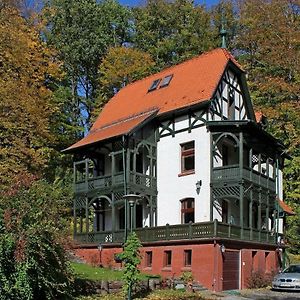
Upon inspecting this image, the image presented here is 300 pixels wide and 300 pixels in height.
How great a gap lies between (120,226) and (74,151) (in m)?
5.42

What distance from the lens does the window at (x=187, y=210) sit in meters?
28.8

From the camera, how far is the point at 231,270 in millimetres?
24859

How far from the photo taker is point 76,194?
3231 cm

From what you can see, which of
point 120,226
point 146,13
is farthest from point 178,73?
point 146,13

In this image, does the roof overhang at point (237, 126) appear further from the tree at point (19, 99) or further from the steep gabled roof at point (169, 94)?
the tree at point (19, 99)

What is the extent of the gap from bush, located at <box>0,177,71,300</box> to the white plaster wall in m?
13.2

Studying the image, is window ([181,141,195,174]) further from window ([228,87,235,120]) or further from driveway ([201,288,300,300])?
driveway ([201,288,300,300])

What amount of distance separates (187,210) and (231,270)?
5150 millimetres

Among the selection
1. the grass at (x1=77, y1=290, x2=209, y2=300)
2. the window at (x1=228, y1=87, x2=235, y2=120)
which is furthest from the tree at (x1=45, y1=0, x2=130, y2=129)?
the grass at (x1=77, y1=290, x2=209, y2=300)

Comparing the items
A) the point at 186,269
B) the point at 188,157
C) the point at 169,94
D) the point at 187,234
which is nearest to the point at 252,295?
the point at 186,269

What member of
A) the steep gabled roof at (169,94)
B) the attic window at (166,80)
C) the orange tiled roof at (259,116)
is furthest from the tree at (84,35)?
the orange tiled roof at (259,116)

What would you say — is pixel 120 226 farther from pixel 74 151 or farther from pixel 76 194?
pixel 74 151

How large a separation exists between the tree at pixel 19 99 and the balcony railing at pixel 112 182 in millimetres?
2800

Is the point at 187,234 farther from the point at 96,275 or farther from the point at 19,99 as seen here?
the point at 19,99
